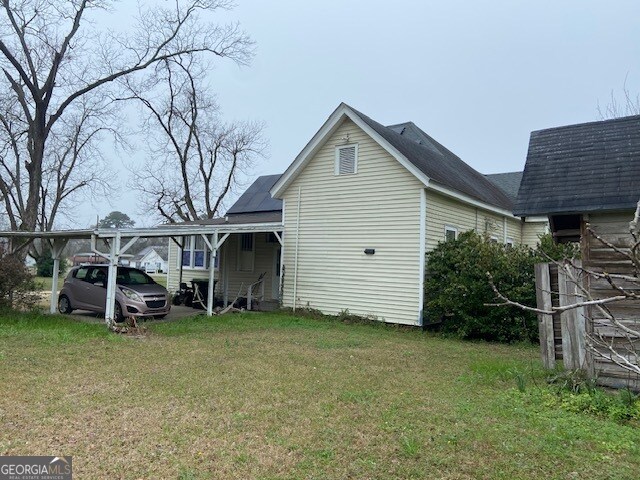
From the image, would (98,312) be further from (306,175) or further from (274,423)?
(274,423)

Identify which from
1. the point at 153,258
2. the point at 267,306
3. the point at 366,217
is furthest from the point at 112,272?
the point at 153,258

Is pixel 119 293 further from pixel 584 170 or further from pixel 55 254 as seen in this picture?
pixel 584 170

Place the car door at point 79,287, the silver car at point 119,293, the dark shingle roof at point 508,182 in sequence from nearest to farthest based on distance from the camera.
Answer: the silver car at point 119,293 → the car door at point 79,287 → the dark shingle roof at point 508,182

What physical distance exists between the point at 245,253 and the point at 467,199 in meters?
8.78

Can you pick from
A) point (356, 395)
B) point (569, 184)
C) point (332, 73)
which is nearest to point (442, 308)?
point (569, 184)

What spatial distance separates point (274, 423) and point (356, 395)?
4.52 ft

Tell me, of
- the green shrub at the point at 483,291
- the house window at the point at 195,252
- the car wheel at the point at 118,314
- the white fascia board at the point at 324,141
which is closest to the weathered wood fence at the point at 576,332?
the green shrub at the point at 483,291

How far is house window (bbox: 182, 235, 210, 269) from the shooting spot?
18406mm

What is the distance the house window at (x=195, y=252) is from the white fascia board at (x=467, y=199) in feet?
33.8

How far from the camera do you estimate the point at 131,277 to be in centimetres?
1284

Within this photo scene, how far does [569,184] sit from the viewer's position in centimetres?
631

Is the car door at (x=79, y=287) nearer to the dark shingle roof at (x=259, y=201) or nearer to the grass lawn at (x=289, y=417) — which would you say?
the grass lawn at (x=289, y=417)

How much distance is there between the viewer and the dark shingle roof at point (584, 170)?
19.0 ft

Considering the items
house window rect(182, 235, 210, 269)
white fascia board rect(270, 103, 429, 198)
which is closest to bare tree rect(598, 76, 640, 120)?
white fascia board rect(270, 103, 429, 198)
